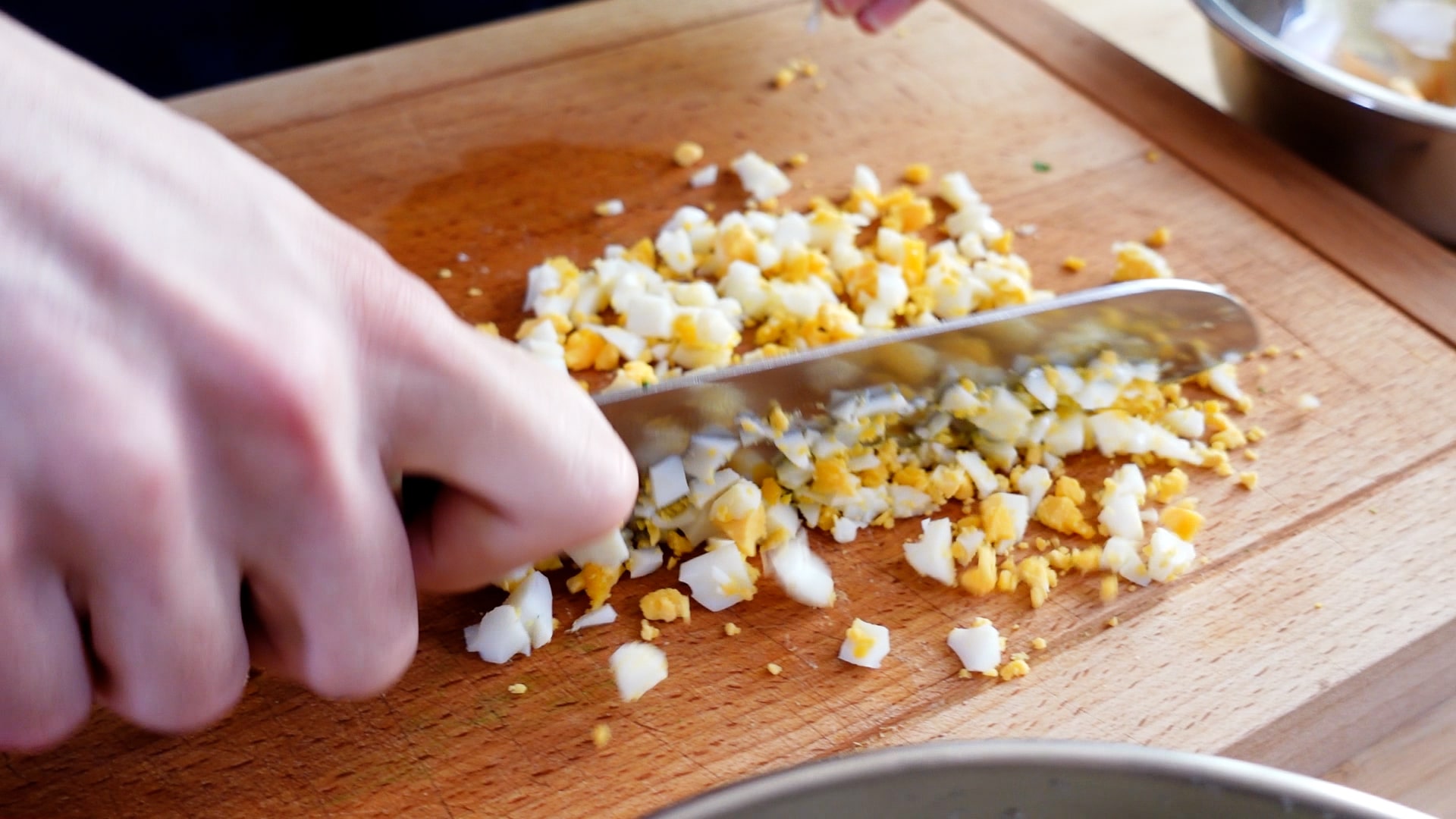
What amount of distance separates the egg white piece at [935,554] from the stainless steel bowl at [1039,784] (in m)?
0.28

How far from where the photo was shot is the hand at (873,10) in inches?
50.9

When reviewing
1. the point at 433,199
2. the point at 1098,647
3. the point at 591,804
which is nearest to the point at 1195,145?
the point at 1098,647

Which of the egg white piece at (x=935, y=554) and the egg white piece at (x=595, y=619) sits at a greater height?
the egg white piece at (x=935, y=554)

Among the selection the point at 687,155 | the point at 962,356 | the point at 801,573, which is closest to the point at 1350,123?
the point at 962,356

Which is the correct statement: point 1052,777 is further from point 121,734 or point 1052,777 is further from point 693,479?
point 121,734

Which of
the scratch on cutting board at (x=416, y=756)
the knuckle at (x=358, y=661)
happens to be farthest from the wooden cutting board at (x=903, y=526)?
the knuckle at (x=358, y=661)

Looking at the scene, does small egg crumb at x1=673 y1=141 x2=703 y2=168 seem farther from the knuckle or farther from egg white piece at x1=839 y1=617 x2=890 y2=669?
the knuckle

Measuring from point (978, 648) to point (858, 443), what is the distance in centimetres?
19

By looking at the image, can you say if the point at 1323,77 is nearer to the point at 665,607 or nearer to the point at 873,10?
the point at 873,10

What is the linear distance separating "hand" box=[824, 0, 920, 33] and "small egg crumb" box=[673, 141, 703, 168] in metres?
0.25

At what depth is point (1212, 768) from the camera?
0.56 meters

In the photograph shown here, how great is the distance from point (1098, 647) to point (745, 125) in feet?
2.24

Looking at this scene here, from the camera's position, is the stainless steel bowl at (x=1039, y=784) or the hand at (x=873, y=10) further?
the hand at (x=873, y=10)

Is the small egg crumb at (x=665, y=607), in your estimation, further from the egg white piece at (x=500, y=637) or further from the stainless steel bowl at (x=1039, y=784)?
the stainless steel bowl at (x=1039, y=784)
